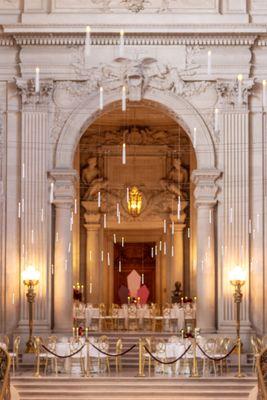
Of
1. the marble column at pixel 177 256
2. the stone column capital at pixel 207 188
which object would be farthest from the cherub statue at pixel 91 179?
the stone column capital at pixel 207 188

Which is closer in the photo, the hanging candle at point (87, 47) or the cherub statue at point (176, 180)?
the hanging candle at point (87, 47)

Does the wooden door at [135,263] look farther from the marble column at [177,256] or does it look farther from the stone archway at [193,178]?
the stone archway at [193,178]

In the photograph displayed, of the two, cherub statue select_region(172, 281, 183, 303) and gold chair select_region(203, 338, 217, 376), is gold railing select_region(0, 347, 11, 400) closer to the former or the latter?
gold chair select_region(203, 338, 217, 376)

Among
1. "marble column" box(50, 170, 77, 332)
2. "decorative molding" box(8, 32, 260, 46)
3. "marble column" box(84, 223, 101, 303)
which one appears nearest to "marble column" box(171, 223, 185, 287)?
"marble column" box(84, 223, 101, 303)

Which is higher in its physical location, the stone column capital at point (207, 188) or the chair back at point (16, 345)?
the stone column capital at point (207, 188)

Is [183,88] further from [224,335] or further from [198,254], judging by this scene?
[224,335]

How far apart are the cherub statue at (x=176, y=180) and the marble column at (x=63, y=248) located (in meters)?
9.38

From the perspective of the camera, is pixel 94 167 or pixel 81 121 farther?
pixel 94 167

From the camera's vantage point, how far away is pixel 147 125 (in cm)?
4488

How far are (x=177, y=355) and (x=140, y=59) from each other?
8062mm

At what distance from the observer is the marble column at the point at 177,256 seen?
4453cm

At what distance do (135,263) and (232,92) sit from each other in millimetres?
11797

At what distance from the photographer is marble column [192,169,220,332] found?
35.6 meters

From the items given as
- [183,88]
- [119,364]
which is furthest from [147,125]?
[119,364]
